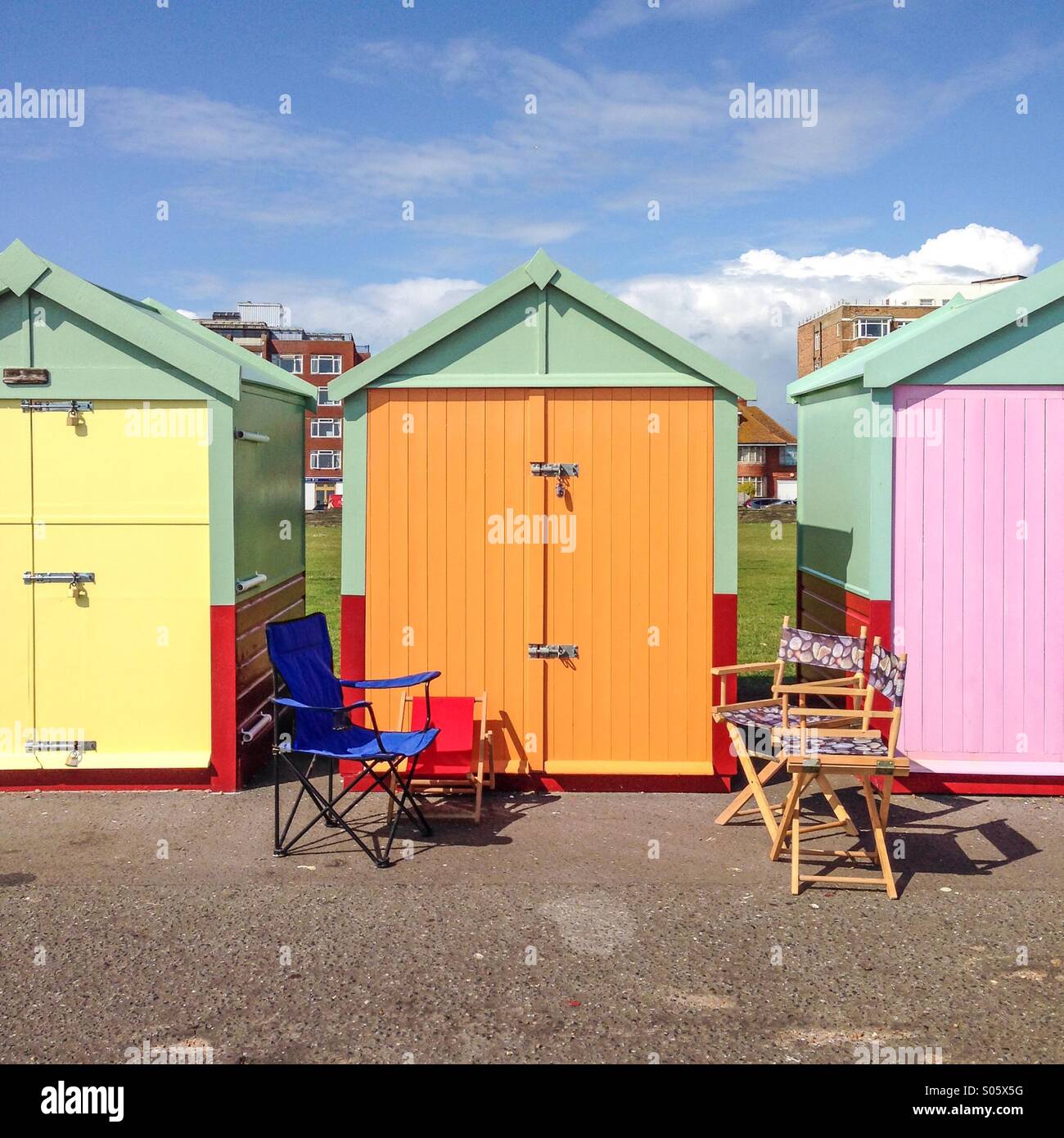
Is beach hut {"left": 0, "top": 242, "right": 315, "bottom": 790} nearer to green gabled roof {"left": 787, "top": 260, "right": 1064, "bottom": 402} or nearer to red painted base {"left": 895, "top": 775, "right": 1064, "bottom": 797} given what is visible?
green gabled roof {"left": 787, "top": 260, "right": 1064, "bottom": 402}

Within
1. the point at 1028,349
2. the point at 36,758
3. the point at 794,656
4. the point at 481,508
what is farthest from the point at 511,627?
the point at 1028,349

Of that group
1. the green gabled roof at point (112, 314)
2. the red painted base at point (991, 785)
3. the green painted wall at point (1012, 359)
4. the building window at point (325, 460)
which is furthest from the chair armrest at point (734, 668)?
the building window at point (325, 460)

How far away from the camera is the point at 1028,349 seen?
7035 millimetres

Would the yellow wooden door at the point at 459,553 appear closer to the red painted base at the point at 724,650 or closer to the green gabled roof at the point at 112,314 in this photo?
the green gabled roof at the point at 112,314

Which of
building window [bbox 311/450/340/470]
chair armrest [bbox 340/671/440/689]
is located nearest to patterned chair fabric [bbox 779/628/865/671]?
chair armrest [bbox 340/671/440/689]

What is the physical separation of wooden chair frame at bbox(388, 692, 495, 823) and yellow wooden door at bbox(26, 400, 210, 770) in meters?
1.35

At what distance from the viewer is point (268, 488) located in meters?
8.29

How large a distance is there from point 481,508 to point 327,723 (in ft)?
5.60

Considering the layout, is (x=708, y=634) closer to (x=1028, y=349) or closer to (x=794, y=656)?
(x=794, y=656)

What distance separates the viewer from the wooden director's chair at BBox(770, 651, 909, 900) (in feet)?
17.9

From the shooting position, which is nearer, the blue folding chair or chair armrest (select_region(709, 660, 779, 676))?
the blue folding chair

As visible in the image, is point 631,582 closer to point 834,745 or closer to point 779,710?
point 779,710
